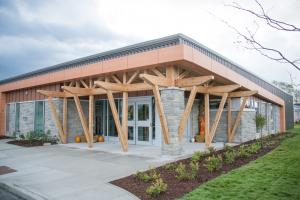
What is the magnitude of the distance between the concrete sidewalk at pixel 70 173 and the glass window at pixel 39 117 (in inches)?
208

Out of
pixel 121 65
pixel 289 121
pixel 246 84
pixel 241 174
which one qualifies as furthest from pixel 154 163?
pixel 289 121

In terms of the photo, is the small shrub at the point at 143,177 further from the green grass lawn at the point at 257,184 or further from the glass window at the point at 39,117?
the glass window at the point at 39,117

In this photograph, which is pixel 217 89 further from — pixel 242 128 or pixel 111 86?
pixel 111 86

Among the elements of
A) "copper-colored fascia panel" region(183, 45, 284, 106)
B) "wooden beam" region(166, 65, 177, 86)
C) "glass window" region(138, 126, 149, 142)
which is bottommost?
"glass window" region(138, 126, 149, 142)

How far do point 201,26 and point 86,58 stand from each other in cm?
1146

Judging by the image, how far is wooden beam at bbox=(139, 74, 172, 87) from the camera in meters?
8.47

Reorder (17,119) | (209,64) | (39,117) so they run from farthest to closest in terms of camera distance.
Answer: (17,119), (39,117), (209,64)

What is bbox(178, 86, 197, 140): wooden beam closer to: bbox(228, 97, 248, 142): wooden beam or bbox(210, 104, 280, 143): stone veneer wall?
bbox(228, 97, 248, 142): wooden beam

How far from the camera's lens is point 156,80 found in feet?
29.2

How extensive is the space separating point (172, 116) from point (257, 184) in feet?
13.6

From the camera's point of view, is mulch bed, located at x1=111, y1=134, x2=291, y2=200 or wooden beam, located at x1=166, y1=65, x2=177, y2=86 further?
wooden beam, located at x1=166, y1=65, x2=177, y2=86

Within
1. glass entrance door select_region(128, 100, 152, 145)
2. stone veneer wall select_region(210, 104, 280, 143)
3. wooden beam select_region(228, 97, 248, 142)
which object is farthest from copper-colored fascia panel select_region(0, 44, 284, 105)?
glass entrance door select_region(128, 100, 152, 145)

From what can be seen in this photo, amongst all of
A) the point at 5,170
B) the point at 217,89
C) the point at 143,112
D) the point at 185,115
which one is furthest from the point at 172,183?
the point at 143,112

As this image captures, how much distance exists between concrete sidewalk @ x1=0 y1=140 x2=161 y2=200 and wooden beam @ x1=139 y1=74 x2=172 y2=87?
264 centimetres
